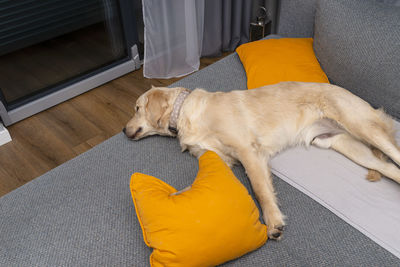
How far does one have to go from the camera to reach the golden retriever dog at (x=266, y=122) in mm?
1881

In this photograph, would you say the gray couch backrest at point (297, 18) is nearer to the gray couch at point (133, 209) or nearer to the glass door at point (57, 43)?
the gray couch at point (133, 209)

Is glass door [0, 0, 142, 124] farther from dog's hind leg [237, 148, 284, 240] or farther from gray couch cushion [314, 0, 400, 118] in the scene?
dog's hind leg [237, 148, 284, 240]

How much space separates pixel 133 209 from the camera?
1.70 meters

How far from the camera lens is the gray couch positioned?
4.86 ft

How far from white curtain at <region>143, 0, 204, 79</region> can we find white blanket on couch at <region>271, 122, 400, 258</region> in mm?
1931

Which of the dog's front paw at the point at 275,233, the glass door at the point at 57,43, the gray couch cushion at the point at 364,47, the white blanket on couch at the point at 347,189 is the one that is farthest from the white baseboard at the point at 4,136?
the gray couch cushion at the point at 364,47

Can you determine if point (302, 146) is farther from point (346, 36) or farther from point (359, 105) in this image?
point (346, 36)

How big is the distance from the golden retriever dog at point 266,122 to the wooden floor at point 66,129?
0.98m

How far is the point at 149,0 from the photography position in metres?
3.10

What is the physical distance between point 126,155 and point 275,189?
875 millimetres

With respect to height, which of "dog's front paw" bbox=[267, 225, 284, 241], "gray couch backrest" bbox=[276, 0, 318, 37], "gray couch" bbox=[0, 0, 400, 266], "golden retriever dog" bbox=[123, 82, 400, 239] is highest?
"gray couch backrest" bbox=[276, 0, 318, 37]

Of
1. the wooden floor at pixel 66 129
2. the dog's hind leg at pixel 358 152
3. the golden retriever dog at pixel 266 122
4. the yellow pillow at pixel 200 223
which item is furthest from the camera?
the wooden floor at pixel 66 129

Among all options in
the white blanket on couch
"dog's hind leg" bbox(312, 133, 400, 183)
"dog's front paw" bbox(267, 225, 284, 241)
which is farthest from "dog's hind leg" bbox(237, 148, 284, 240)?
"dog's hind leg" bbox(312, 133, 400, 183)

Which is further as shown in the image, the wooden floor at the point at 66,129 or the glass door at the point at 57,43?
the glass door at the point at 57,43
